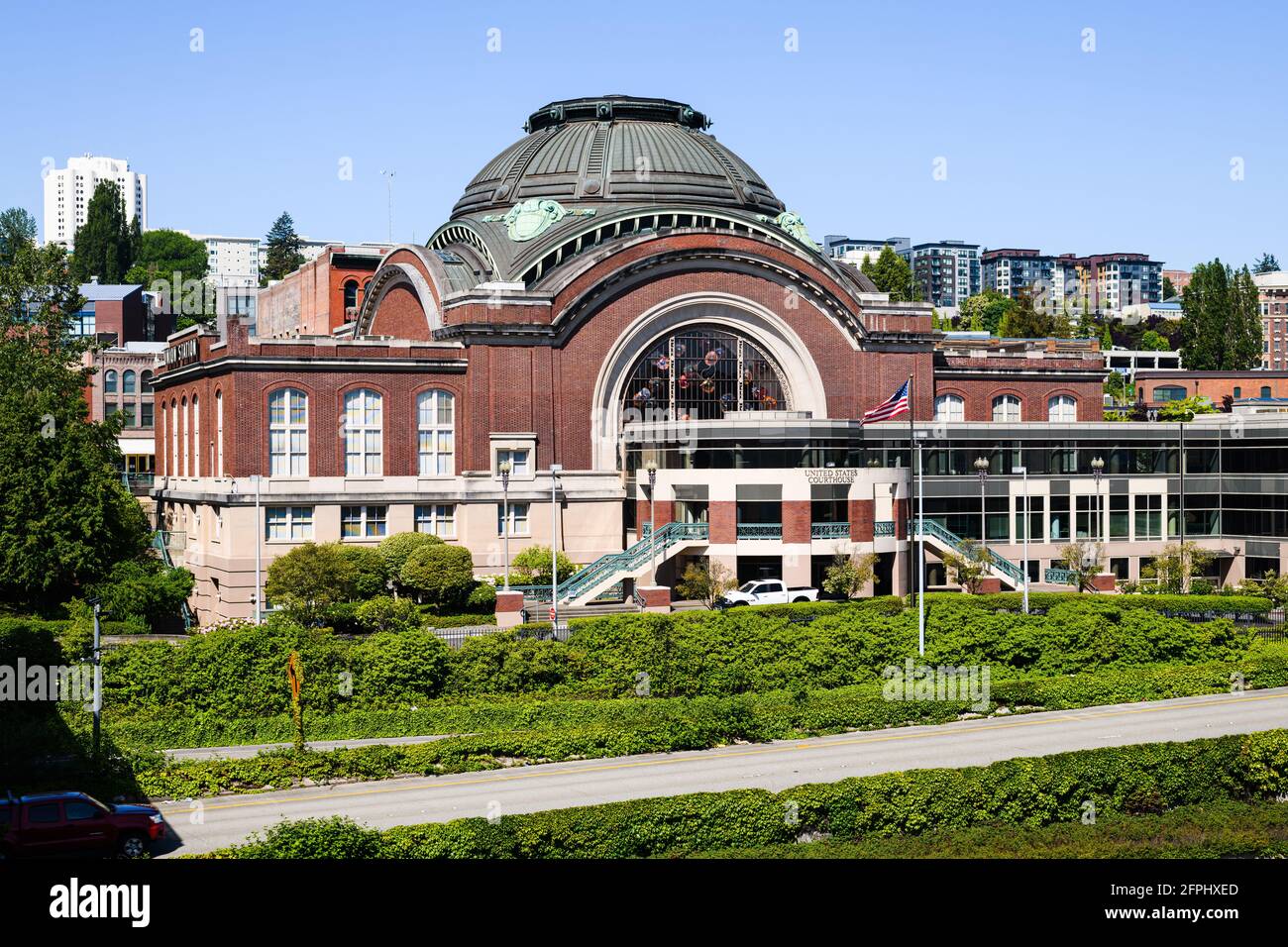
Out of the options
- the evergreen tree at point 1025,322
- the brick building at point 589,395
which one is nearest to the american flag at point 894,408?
the brick building at point 589,395

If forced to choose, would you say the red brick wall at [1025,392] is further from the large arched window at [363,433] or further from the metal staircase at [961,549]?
the large arched window at [363,433]

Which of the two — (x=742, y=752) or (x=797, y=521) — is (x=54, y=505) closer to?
(x=797, y=521)

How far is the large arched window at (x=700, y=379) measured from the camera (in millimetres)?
70938

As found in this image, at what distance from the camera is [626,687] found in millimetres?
43938

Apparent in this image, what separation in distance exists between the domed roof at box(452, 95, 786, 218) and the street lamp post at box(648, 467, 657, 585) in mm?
17020

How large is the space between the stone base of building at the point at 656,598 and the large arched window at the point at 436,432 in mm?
13601

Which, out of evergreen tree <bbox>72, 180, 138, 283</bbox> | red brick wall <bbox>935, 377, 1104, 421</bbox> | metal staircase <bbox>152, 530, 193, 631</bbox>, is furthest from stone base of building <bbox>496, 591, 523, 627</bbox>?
evergreen tree <bbox>72, 180, 138, 283</bbox>

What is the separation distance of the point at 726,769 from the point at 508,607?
23.2m

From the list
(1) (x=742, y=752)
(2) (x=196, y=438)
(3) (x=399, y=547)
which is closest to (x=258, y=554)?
(3) (x=399, y=547)

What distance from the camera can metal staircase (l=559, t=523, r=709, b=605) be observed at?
61.0 meters

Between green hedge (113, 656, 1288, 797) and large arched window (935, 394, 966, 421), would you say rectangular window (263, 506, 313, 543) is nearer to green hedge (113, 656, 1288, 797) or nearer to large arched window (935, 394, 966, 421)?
green hedge (113, 656, 1288, 797)
